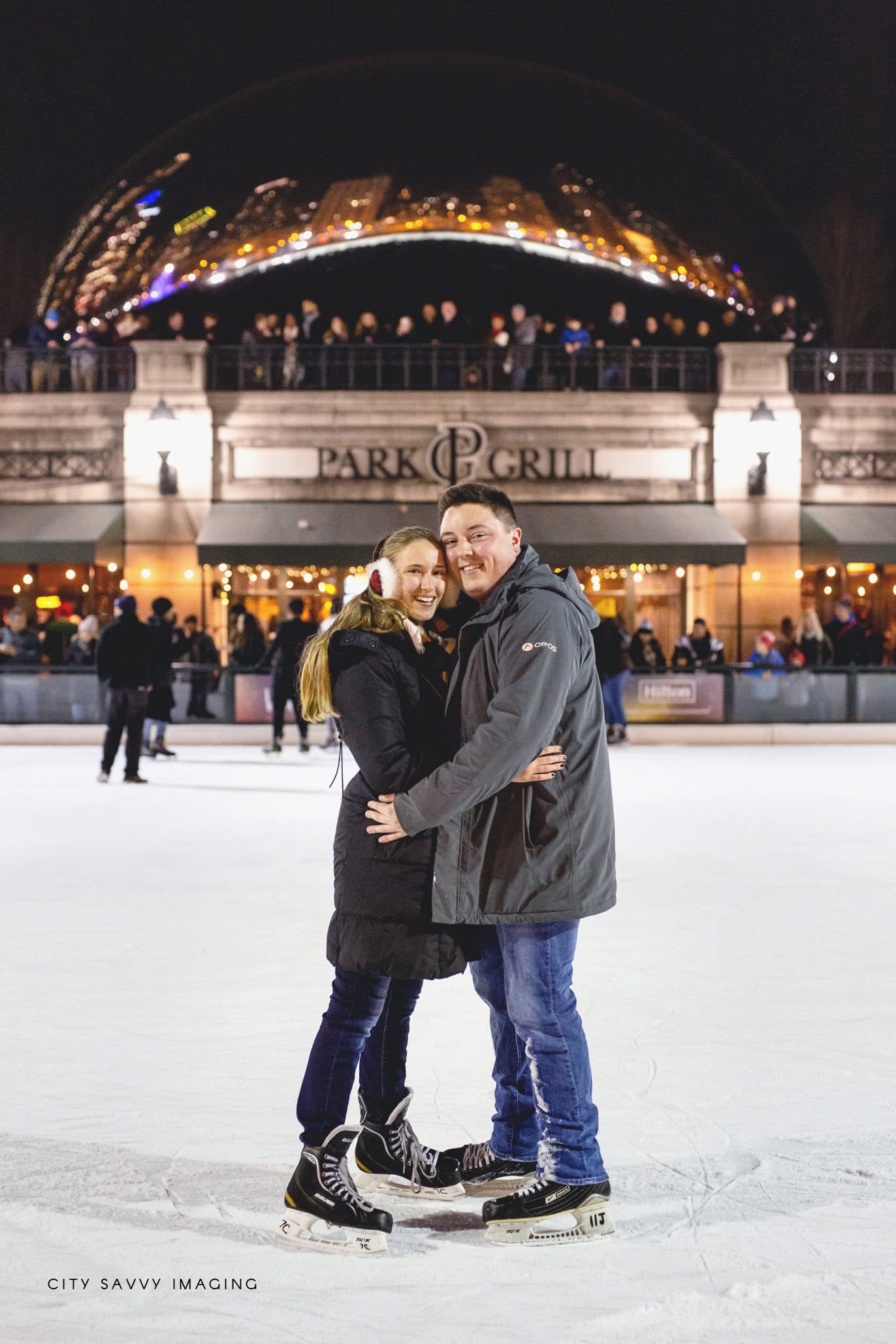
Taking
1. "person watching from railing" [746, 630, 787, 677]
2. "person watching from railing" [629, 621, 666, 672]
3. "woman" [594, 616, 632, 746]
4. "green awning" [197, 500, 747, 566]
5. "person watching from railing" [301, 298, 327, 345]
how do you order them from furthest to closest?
"person watching from railing" [301, 298, 327, 345]
"green awning" [197, 500, 747, 566]
"person watching from railing" [629, 621, 666, 672]
"person watching from railing" [746, 630, 787, 677]
"woman" [594, 616, 632, 746]

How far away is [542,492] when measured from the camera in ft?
91.8

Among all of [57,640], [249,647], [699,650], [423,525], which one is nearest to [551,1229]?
[249,647]

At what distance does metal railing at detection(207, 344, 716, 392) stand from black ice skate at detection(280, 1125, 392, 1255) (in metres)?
25.3

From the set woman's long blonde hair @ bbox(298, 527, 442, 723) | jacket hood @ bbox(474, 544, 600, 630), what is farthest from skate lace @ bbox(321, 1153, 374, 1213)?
jacket hood @ bbox(474, 544, 600, 630)

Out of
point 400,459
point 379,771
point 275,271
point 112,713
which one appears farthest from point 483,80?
point 379,771

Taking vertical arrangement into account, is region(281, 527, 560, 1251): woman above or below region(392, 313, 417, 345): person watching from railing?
below

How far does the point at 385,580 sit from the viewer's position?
3529 mm

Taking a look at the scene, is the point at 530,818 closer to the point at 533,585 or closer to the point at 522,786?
the point at 522,786

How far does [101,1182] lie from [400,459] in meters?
24.8

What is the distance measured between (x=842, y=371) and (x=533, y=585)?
26.9m

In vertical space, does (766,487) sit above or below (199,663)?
above

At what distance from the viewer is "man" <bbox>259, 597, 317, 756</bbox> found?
16.3 meters

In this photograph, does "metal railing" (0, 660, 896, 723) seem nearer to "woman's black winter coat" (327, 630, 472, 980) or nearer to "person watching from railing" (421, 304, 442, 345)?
"person watching from railing" (421, 304, 442, 345)

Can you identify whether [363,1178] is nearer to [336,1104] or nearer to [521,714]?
[336,1104]
